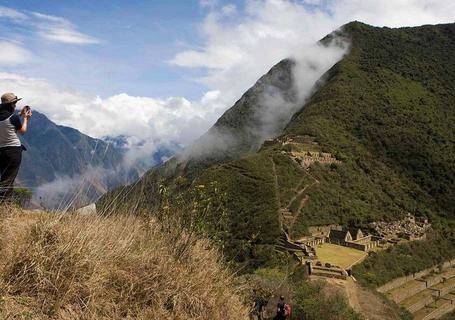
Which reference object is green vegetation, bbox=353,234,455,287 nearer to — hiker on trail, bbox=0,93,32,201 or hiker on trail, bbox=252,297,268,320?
hiker on trail, bbox=252,297,268,320

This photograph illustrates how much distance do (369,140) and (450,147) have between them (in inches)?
594

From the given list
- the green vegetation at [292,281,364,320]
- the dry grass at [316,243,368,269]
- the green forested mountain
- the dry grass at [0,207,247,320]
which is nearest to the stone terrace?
the dry grass at [316,243,368,269]

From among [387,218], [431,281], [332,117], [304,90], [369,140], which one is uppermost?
[304,90]

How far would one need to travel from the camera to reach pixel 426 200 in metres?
68.1

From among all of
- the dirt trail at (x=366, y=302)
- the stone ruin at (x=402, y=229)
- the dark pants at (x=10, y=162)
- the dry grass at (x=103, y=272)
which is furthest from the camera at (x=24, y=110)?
the stone ruin at (x=402, y=229)

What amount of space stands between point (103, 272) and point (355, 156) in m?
69.7

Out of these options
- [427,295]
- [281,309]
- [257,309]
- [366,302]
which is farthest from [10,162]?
[427,295]

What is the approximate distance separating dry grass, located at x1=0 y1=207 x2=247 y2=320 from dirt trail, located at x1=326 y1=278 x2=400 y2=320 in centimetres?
1854

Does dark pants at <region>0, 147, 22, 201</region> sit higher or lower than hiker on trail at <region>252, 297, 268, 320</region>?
higher

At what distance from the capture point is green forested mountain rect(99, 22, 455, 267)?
46344 millimetres

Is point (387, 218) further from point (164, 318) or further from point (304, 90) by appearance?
point (304, 90)

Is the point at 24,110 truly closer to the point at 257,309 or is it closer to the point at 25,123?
the point at 25,123

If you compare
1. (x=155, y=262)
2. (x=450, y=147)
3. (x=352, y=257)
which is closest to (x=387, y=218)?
(x=352, y=257)

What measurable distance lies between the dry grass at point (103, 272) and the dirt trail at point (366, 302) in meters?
18.5
